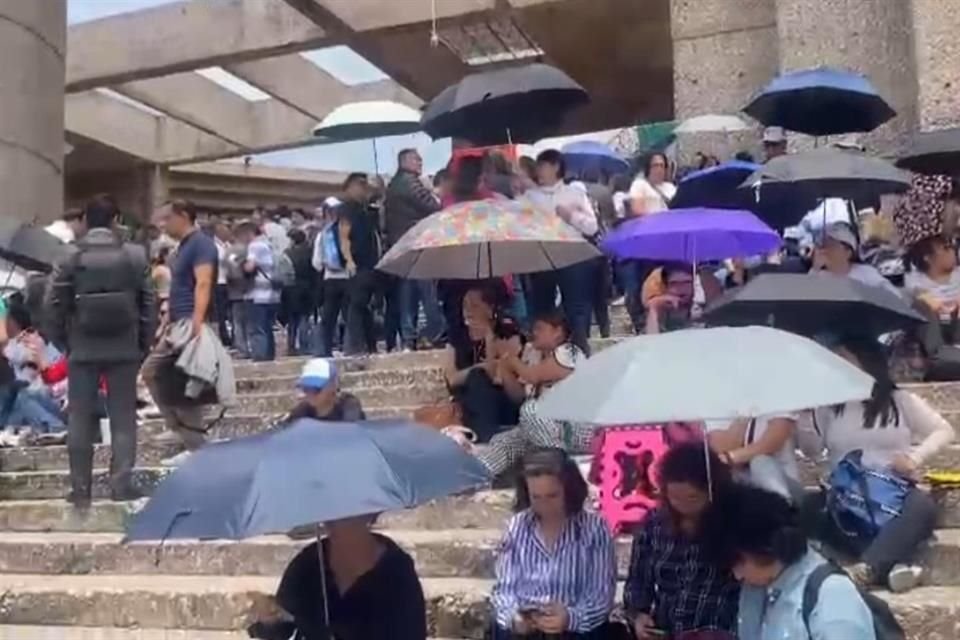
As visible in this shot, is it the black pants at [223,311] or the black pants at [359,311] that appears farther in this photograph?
the black pants at [223,311]

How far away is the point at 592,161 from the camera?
11938mm

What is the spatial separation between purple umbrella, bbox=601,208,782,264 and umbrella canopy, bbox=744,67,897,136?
1.88m

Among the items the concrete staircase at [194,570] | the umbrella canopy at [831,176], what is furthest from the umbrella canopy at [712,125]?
the concrete staircase at [194,570]

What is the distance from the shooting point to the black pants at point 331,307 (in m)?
10.6

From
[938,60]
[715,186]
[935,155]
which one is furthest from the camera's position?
[938,60]

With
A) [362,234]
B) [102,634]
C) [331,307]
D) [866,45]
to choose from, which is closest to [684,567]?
[102,634]

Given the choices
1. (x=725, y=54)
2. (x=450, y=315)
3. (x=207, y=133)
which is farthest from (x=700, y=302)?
(x=207, y=133)

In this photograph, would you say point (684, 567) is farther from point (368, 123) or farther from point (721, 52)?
point (721, 52)

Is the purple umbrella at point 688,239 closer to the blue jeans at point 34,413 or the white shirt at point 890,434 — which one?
the white shirt at point 890,434

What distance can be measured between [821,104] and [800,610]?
19.9 ft

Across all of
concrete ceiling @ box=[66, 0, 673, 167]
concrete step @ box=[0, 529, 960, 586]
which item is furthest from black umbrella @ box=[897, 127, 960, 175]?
concrete ceiling @ box=[66, 0, 673, 167]

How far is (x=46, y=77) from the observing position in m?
14.7

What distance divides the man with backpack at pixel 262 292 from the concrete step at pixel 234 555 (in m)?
4.29

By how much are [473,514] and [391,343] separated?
12.9ft
